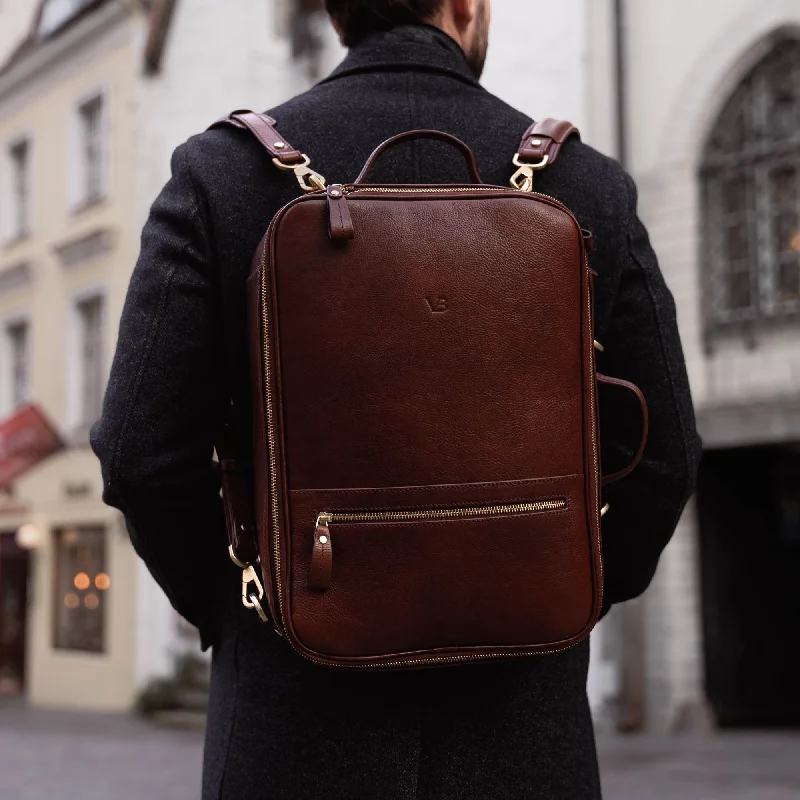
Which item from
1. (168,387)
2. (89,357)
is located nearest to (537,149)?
(168,387)

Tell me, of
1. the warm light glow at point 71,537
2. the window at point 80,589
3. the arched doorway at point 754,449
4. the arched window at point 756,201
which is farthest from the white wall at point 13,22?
the arched doorway at point 754,449

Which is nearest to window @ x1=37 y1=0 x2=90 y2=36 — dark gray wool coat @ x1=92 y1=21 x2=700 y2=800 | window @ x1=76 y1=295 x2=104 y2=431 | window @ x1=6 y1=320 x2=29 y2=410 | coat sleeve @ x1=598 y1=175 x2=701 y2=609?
window @ x1=76 y1=295 x2=104 y2=431

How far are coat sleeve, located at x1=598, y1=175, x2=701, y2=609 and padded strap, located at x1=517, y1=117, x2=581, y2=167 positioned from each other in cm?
13

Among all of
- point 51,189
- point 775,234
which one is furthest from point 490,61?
point 51,189

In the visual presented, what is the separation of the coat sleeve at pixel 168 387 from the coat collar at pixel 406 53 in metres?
0.29

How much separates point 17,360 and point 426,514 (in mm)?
18376

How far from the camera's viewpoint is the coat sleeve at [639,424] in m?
1.69

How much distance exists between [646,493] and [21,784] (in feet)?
29.1

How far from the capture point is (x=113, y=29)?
16.7m

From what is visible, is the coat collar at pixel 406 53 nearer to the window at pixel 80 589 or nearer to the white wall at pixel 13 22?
the window at pixel 80 589

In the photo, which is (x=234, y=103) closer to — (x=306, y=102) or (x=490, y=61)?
(x=490, y=61)

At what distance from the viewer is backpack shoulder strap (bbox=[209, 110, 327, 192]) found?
5.17 ft

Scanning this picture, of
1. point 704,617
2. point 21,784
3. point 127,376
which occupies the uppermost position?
point 127,376

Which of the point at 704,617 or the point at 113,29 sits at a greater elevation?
the point at 113,29
